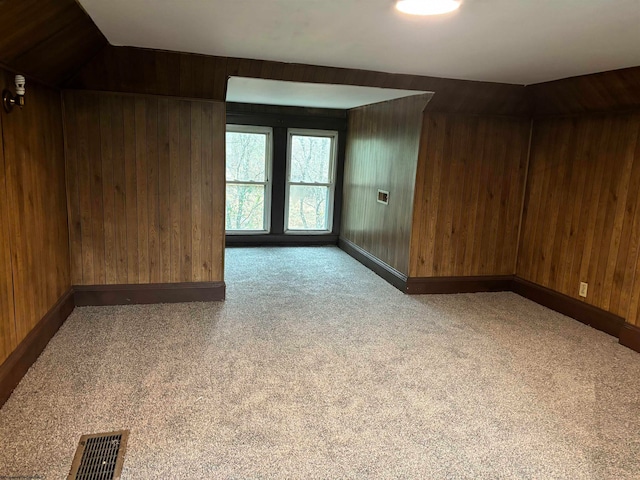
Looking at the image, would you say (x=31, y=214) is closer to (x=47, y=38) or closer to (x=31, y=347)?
(x=31, y=347)

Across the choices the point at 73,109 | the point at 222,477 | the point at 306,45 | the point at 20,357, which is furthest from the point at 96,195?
the point at 222,477

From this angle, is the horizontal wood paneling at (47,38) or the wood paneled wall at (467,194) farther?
the wood paneled wall at (467,194)

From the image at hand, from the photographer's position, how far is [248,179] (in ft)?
21.1

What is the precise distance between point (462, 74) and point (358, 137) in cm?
244

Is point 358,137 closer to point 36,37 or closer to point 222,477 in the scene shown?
point 36,37

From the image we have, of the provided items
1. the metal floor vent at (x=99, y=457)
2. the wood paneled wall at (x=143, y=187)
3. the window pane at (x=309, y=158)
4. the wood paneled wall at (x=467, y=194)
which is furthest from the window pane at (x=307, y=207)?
the metal floor vent at (x=99, y=457)

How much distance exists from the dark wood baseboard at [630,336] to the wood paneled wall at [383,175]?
1855mm

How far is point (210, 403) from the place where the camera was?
246 centimetres

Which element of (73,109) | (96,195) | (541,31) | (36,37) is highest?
(541,31)

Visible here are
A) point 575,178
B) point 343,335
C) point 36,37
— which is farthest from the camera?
point 575,178

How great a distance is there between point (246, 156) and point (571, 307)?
4.37 metres

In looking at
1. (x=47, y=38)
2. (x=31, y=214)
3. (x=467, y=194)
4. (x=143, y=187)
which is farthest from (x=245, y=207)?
(x=47, y=38)

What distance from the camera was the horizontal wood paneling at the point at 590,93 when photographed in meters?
3.32

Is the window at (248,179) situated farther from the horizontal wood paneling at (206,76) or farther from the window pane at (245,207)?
the horizontal wood paneling at (206,76)
